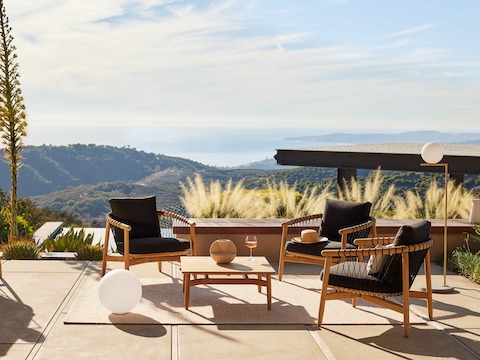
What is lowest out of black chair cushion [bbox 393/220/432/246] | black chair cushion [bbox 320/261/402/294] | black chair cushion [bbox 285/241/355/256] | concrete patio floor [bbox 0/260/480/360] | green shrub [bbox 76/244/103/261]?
concrete patio floor [bbox 0/260/480/360]

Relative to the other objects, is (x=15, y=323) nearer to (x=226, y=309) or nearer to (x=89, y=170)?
(x=226, y=309)

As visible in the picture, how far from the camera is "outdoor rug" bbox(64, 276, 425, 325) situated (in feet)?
16.5

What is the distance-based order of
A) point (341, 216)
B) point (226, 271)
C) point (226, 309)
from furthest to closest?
1. point (341, 216)
2. point (226, 309)
3. point (226, 271)

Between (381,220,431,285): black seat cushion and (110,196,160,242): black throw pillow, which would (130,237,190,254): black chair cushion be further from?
(381,220,431,285): black seat cushion

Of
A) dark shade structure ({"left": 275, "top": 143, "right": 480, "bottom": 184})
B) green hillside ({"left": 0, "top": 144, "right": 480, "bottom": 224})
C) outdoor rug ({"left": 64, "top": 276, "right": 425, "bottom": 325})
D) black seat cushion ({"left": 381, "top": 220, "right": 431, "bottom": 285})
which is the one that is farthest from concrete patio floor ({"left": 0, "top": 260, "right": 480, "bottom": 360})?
green hillside ({"left": 0, "top": 144, "right": 480, "bottom": 224})

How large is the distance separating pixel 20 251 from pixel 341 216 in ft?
11.2

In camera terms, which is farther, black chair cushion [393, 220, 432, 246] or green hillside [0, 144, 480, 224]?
green hillside [0, 144, 480, 224]

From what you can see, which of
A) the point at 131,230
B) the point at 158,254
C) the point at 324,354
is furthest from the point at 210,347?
the point at 131,230

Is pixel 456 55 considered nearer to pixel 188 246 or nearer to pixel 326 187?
pixel 326 187

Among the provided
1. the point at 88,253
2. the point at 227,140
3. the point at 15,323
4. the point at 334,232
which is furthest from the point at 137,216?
the point at 227,140

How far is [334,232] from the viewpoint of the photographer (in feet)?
21.8

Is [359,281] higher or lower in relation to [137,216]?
lower

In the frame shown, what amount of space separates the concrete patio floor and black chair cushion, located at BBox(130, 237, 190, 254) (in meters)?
0.80

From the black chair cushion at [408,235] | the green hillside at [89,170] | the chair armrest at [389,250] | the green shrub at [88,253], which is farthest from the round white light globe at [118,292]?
the green hillside at [89,170]
